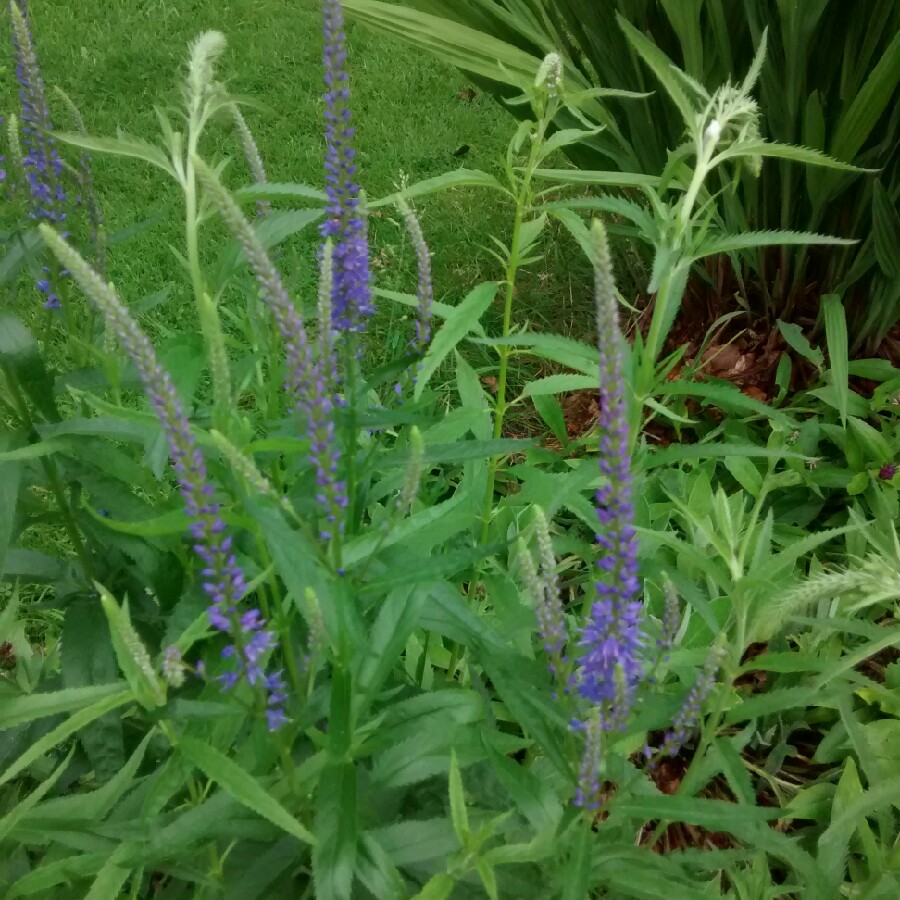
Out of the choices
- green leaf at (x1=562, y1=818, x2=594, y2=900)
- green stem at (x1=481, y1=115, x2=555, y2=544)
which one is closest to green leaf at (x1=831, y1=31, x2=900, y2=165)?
green stem at (x1=481, y1=115, x2=555, y2=544)

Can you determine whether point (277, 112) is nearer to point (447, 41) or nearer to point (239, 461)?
point (447, 41)

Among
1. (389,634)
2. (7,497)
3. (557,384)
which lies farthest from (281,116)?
(389,634)

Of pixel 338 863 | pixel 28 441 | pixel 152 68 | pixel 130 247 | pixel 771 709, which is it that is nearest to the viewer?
pixel 338 863

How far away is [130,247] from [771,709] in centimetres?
324

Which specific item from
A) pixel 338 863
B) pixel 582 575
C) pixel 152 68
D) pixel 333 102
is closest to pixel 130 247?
pixel 152 68

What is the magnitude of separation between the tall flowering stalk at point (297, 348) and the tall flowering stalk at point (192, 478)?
0.36 feet

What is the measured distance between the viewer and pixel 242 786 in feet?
2.96

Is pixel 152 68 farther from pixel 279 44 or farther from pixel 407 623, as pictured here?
pixel 407 623

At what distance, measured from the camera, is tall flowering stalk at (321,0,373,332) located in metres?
1.03

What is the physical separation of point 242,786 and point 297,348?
0.46 meters

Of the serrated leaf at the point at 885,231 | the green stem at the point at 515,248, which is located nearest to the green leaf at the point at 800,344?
the serrated leaf at the point at 885,231

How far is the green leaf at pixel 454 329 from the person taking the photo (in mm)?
1316

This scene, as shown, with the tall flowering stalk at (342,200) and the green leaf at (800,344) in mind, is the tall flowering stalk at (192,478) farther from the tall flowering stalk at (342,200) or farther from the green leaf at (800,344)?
the green leaf at (800,344)

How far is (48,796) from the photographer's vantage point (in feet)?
5.06
